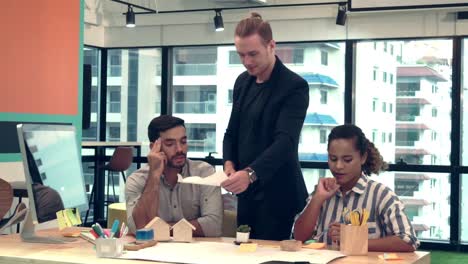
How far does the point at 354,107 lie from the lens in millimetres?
8320

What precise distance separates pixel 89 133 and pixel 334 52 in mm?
3461

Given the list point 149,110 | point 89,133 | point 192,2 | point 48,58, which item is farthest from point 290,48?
point 48,58

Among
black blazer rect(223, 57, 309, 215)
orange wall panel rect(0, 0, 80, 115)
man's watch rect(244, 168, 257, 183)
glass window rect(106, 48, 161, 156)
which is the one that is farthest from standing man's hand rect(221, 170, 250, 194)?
glass window rect(106, 48, 161, 156)

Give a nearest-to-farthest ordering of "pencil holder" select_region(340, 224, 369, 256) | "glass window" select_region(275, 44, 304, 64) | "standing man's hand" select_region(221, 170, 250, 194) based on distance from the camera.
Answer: "pencil holder" select_region(340, 224, 369, 256)
"standing man's hand" select_region(221, 170, 250, 194)
"glass window" select_region(275, 44, 304, 64)

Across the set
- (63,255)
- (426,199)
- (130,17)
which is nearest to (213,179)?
(63,255)

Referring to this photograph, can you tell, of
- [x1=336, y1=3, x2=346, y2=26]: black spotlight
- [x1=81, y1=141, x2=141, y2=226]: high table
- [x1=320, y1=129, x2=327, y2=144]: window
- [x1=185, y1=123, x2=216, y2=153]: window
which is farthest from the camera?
[x1=185, y1=123, x2=216, y2=153]: window

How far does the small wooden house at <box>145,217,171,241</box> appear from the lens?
2.79 metres

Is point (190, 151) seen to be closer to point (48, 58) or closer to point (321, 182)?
point (48, 58)

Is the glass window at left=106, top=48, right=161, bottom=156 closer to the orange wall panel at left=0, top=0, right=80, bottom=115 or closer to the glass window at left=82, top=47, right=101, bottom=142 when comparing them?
the glass window at left=82, top=47, right=101, bottom=142

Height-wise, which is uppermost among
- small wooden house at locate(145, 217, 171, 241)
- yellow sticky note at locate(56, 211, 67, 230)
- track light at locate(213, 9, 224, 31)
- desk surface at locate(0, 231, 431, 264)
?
track light at locate(213, 9, 224, 31)

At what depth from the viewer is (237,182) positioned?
9.18ft

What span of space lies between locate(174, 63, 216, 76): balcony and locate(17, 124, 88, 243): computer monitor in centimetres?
622

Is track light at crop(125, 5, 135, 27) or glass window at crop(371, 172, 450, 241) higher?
track light at crop(125, 5, 135, 27)

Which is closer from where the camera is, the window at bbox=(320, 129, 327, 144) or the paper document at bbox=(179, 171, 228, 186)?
the paper document at bbox=(179, 171, 228, 186)
